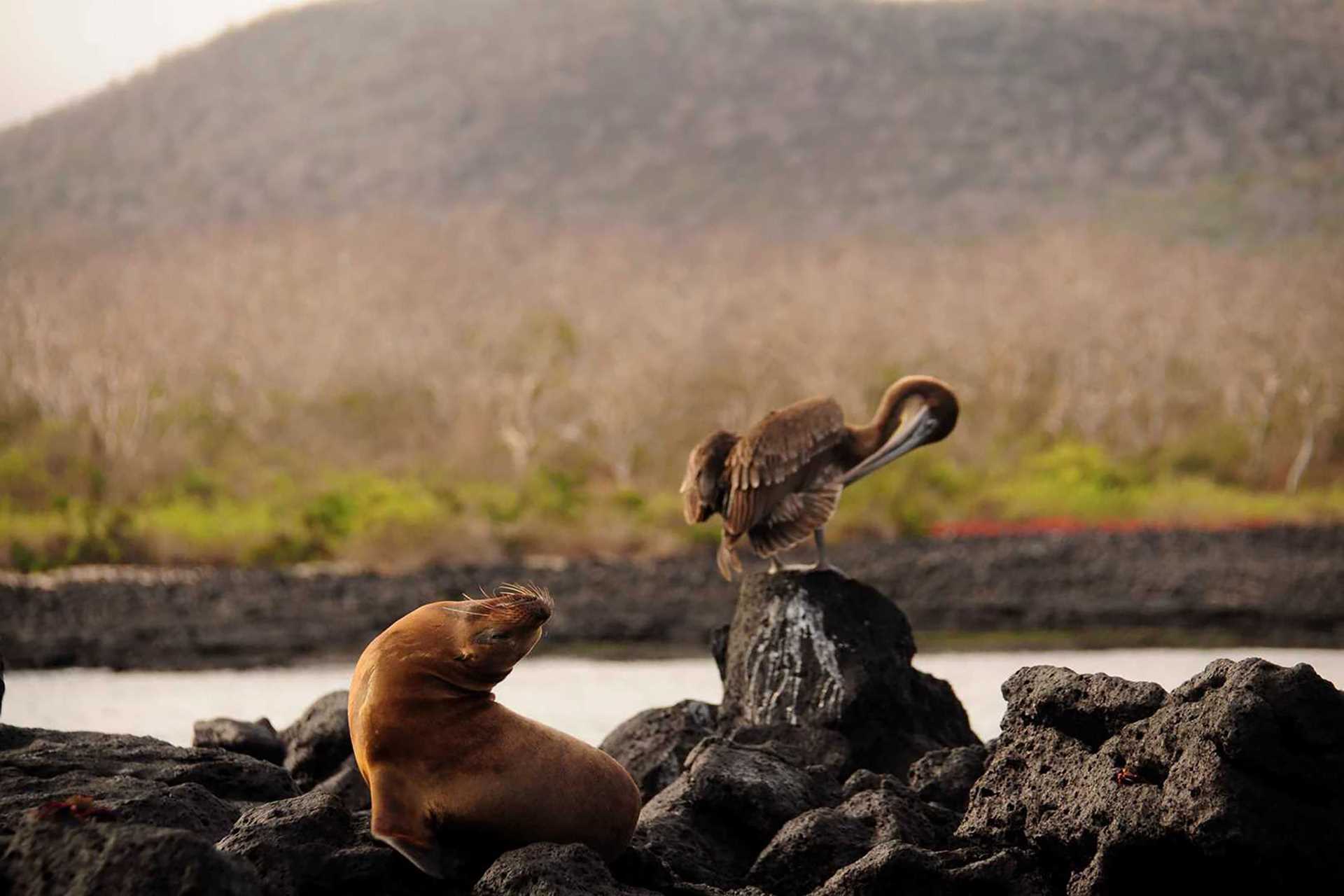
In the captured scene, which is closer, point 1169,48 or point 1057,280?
point 1057,280

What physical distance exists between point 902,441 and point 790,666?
1289mm

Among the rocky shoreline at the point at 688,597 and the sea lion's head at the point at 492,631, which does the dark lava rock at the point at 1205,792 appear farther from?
the rocky shoreline at the point at 688,597

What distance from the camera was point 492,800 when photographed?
4.46 m

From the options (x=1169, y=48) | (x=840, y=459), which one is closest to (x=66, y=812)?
(x=840, y=459)

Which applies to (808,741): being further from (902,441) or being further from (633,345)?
(633,345)

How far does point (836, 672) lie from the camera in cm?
702

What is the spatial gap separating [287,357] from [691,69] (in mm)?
27009

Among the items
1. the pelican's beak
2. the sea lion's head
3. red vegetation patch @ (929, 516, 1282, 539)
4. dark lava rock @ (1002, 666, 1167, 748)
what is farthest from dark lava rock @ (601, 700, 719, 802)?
red vegetation patch @ (929, 516, 1282, 539)

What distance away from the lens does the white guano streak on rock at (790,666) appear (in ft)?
23.0

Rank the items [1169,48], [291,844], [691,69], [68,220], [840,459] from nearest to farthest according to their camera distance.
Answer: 1. [291,844]
2. [840,459]
3. [68,220]
4. [1169,48]
5. [691,69]

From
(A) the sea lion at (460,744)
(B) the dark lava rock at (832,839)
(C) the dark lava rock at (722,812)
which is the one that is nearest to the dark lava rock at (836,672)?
(C) the dark lava rock at (722,812)

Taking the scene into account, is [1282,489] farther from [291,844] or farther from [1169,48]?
[1169,48]

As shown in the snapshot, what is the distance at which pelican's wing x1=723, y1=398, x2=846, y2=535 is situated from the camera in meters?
7.20

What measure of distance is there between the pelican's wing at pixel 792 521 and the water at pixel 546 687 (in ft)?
9.54
